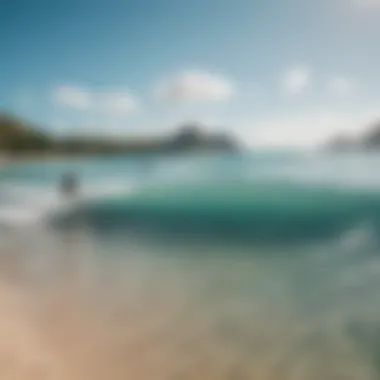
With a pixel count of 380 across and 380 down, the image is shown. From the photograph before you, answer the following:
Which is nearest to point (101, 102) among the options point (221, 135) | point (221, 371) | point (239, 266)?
point (221, 135)

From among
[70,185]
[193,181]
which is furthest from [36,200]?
[193,181]

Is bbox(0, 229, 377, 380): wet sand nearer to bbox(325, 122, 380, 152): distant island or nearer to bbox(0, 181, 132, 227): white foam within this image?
bbox(0, 181, 132, 227): white foam

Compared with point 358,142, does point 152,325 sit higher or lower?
lower

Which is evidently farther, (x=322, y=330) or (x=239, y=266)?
(x=239, y=266)

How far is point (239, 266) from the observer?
228 cm

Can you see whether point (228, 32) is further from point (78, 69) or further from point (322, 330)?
point (322, 330)

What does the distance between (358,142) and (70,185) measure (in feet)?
4.99

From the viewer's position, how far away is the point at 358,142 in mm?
2236

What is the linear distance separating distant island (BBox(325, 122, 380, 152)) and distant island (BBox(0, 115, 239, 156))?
1.66ft

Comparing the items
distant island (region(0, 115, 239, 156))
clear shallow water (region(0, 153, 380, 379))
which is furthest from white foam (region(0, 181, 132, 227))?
distant island (region(0, 115, 239, 156))

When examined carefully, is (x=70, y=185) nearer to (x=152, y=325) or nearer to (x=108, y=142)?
(x=108, y=142)

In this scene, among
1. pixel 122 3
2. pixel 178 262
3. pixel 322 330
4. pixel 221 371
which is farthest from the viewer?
pixel 178 262

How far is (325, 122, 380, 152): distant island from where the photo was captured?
2.21 metres

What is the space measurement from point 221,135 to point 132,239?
0.74 metres
